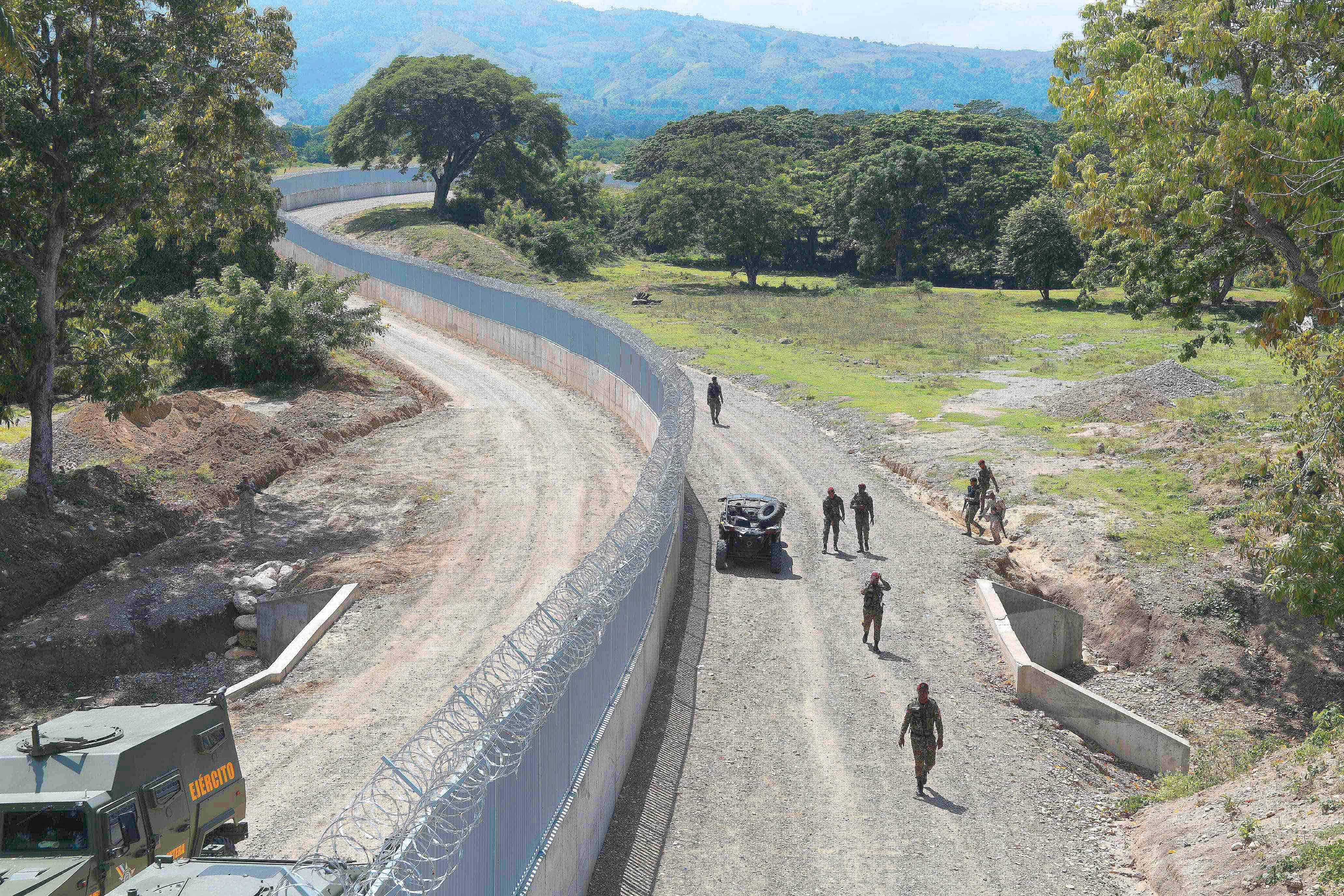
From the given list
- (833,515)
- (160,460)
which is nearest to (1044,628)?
(833,515)

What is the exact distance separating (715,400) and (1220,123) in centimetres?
1956

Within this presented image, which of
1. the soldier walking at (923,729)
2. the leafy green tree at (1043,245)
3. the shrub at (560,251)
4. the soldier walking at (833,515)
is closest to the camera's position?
the soldier walking at (923,729)

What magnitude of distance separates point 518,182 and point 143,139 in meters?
49.2

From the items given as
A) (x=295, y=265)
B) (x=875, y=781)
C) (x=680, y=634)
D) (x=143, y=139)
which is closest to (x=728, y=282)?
(x=295, y=265)

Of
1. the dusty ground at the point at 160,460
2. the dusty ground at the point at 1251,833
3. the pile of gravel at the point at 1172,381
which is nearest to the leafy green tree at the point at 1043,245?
the pile of gravel at the point at 1172,381

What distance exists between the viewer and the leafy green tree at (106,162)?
78.0 feet

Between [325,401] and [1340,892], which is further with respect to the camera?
[325,401]

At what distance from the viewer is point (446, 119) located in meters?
71.9

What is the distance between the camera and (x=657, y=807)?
46.4 ft

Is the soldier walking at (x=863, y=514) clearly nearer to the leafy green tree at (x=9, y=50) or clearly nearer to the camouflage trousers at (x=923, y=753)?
the camouflage trousers at (x=923, y=753)

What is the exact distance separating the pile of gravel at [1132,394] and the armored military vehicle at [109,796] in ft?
102

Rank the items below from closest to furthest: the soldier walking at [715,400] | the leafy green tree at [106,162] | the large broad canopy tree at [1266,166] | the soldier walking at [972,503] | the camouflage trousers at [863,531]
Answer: the large broad canopy tree at [1266,166]
the leafy green tree at [106,162]
the camouflage trousers at [863,531]
the soldier walking at [972,503]
the soldier walking at [715,400]

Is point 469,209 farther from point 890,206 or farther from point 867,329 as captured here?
point 867,329

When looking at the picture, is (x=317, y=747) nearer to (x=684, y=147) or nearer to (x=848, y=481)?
(x=848, y=481)
